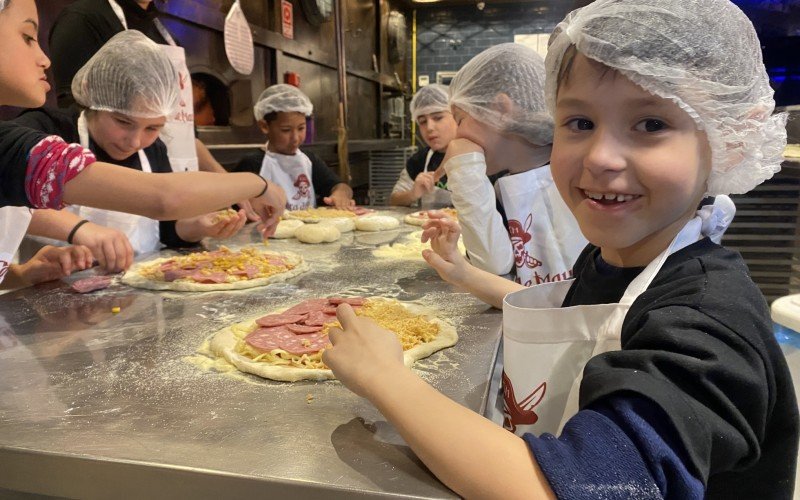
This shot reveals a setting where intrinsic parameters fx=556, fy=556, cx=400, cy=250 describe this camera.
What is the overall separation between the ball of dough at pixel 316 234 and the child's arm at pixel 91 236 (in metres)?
0.88

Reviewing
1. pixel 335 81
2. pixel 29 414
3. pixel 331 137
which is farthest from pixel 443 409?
pixel 335 81

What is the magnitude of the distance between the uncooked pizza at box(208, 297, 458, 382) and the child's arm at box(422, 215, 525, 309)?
0.49ft

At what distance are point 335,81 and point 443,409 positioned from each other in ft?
22.7

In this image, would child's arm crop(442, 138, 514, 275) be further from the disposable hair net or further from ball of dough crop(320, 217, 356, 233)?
ball of dough crop(320, 217, 356, 233)

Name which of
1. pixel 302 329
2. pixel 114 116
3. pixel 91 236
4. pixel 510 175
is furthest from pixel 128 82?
pixel 510 175

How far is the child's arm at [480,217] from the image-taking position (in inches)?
83.1

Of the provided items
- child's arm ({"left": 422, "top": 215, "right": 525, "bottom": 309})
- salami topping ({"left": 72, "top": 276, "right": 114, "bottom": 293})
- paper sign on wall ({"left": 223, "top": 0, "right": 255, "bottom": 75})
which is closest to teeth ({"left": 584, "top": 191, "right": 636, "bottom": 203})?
child's arm ({"left": 422, "top": 215, "right": 525, "bottom": 309})

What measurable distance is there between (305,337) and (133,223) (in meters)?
1.63

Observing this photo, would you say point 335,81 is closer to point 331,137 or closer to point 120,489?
point 331,137

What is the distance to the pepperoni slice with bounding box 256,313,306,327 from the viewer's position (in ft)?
4.70

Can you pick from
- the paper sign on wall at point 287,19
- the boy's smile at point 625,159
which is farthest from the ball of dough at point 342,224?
the paper sign on wall at point 287,19

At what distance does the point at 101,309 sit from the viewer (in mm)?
1700

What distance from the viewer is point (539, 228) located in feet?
6.72

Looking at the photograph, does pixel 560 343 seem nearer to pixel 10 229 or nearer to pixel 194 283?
pixel 194 283
